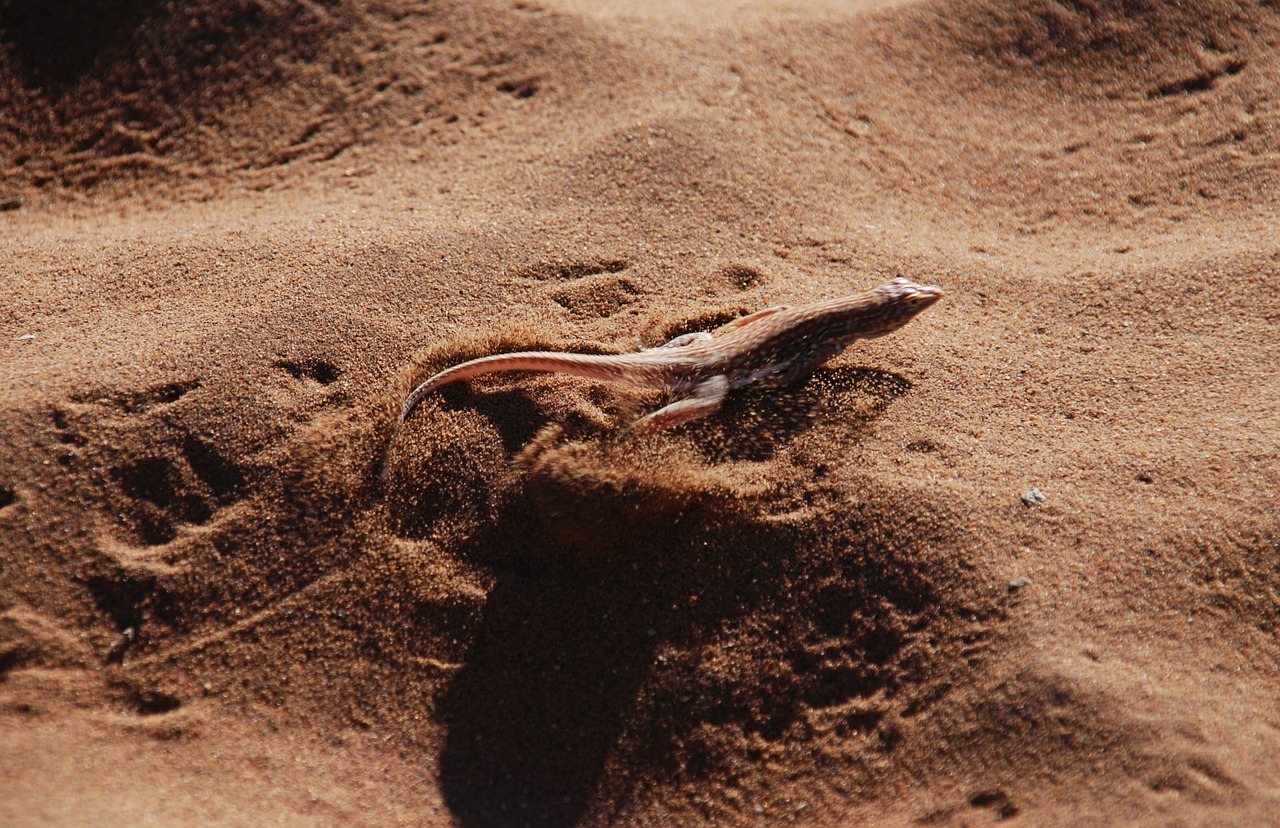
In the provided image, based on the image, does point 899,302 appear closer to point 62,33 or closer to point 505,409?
point 505,409

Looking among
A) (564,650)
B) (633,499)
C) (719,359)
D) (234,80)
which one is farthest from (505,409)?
(234,80)

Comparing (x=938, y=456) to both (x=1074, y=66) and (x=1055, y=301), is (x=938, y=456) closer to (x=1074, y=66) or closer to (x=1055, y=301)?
(x=1055, y=301)

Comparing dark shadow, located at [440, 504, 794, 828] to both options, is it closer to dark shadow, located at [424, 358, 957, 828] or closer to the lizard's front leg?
dark shadow, located at [424, 358, 957, 828]

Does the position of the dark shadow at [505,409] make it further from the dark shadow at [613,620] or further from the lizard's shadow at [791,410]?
the lizard's shadow at [791,410]

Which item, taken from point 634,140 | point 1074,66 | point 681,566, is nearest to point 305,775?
point 681,566

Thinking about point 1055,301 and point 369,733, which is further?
point 1055,301

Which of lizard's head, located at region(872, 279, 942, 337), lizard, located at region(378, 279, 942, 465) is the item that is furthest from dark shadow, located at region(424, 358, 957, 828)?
lizard's head, located at region(872, 279, 942, 337)

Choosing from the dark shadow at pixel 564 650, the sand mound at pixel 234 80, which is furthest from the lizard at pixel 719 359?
the sand mound at pixel 234 80
